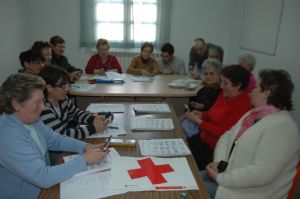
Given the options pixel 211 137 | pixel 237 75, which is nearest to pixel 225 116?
pixel 211 137

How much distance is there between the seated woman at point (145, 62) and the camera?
4270 mm

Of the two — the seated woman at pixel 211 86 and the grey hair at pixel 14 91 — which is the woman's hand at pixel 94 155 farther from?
the seated woman at pixel 211 86

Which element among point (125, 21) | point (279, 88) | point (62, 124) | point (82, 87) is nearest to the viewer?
point (279, 88)

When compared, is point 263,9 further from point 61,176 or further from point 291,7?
point 61,176

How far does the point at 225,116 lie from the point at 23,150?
5.05ft

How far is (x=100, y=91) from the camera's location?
312cm

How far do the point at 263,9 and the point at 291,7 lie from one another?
0.75 metres

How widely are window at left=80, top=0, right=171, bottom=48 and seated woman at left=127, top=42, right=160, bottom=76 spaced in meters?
1.33

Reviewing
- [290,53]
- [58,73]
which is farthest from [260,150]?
[290,53]

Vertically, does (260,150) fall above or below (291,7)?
below

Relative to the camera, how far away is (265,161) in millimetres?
1350

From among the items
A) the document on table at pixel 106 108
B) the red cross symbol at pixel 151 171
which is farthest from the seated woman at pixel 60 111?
the red cross symbol at pixel 151 171

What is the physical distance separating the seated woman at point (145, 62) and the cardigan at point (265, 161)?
9.39 ft

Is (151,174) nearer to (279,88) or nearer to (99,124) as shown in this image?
(99,124)
